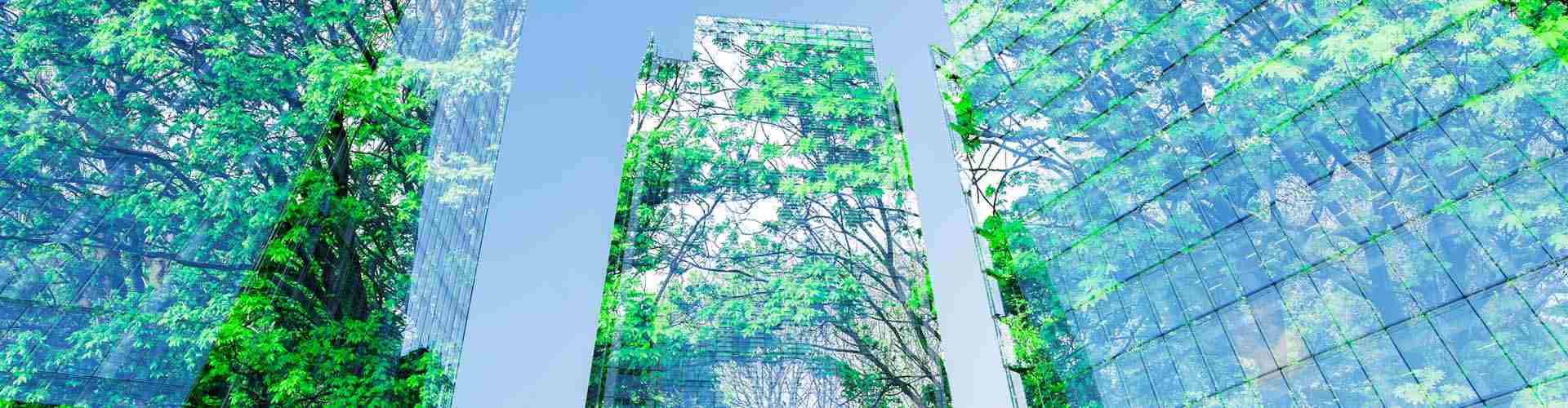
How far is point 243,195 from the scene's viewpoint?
2.92m

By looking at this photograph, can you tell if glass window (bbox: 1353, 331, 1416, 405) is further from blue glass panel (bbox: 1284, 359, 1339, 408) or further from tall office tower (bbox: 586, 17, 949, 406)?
tall office tower (bbox: 586, 17, 949, 406)

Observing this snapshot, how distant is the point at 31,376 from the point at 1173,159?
11.6 feet

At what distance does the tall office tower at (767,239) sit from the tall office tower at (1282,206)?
475 millimetres

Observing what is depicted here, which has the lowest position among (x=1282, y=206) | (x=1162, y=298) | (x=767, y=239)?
(x=1162, y=298)

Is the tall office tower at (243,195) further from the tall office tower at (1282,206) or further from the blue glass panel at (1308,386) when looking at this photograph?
the blue glass panel at (1308,386)

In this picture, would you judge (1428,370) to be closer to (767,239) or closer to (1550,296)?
(1550,296)

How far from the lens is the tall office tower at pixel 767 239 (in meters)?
3.47

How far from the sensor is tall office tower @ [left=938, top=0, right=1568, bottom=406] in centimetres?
238

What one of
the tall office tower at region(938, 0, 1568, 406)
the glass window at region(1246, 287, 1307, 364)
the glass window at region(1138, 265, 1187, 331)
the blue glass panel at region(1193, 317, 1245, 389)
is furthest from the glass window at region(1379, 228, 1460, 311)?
the glass window at region(1138, 265, 1187, 331)


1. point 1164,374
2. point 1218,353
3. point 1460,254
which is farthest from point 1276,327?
point 1460,254

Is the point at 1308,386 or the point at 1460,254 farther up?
the point at 1460,254

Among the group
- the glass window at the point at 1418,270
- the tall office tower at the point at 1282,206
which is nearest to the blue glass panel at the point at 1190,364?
the tall office tower at the point at 1282,206

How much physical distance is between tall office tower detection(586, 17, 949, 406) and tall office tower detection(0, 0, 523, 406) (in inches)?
29.3

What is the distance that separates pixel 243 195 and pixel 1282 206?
3.42 meters
